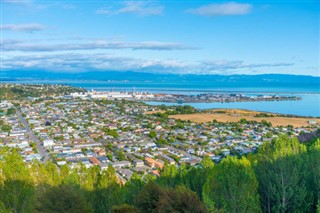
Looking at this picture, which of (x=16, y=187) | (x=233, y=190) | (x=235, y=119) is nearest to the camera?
(x=16, y=187)

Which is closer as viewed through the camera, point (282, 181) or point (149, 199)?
point (149, 199)

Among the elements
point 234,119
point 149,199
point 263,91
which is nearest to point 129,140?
point 234,119

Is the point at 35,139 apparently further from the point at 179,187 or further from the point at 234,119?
the point at 179,187

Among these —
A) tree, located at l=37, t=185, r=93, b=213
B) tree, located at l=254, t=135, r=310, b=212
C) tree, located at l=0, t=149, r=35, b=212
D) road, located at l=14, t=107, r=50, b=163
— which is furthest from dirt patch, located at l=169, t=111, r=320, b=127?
tree, located at l=37, t=185, r=93, b=213

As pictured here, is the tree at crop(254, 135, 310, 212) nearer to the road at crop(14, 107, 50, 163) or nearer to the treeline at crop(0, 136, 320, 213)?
the treeline at crop(0, 136, 320, 213)

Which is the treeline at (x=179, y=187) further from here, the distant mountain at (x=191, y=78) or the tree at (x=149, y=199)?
the distant mountain at (x=191, y=78)

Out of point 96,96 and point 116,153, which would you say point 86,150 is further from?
point 96,96

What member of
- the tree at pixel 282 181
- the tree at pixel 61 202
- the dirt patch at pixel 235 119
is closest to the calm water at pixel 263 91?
the dirt patch at pixel 235 119

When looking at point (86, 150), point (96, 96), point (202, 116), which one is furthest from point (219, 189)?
point (96, 96)

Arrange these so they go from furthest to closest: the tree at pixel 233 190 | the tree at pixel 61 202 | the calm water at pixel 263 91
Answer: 1. the calm water at pixel 263 91
2. the tree at pixel 233 190
3. the tree at pixel 61 202
